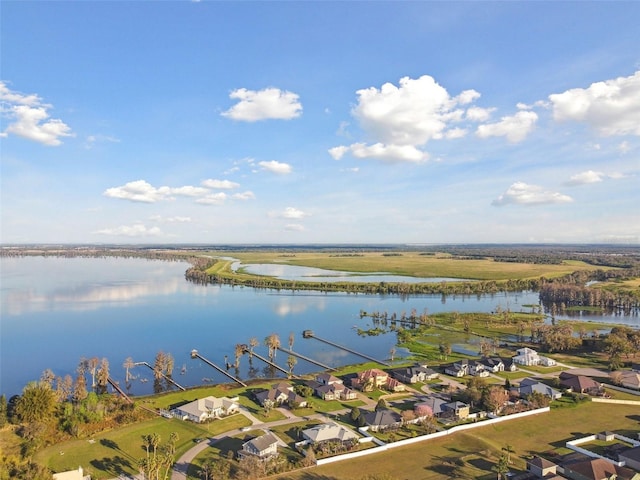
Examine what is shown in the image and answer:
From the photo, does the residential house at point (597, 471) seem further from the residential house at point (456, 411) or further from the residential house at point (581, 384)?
the residential house at point (581, 384)

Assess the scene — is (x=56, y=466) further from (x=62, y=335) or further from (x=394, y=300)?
(x=394, y=300)

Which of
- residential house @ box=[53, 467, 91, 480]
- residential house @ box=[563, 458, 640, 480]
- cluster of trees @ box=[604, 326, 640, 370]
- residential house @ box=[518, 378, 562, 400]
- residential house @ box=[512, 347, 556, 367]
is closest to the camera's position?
residential house @ box=[53, 467, 91, 480]

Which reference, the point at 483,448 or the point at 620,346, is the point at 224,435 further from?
the point at 620,346

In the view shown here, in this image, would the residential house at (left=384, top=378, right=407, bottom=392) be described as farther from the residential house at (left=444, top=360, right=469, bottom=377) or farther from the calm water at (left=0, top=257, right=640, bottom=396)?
the calm water at (left=0, top=257, right=640, bottom=396)

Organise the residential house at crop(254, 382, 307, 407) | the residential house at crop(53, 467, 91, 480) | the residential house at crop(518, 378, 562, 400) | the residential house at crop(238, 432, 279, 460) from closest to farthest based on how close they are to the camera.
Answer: the residential house at crop(53, 467, 91, 480) < the residential house at crop(238, 432, 279, 460) < the residential house at crop(254, 382, 307, 407) < the residential house at crop(518, 378, 562, 400)

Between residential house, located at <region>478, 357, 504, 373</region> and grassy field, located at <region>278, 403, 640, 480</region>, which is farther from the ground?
residential house, located at <region>478, 357, 504, 373</region>

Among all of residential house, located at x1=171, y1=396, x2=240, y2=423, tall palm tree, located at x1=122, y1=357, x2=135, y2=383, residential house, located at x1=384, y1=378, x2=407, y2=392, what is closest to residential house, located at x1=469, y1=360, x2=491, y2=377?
residential house, located at x1=384, y1=378, x2=407, y2=392

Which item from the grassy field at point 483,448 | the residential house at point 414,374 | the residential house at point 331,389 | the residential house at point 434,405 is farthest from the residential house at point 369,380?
the grassy field at point 483,448
